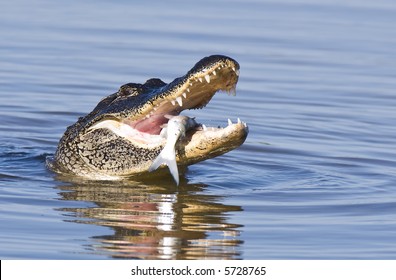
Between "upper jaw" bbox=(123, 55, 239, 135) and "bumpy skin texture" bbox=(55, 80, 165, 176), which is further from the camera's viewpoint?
"bumpy skin texture" bbox=(55, 80, 165, 176)

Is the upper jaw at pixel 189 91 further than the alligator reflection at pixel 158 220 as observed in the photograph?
Yes

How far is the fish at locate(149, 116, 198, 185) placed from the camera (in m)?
9.40

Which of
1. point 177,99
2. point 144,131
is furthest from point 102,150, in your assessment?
point 177,99

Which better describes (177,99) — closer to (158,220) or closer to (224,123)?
(158,220)

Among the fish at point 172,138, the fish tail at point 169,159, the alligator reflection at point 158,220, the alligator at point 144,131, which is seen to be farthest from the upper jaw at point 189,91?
the alligator reflection at point 158,220

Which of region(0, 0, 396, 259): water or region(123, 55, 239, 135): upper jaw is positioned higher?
region(123, 55, 239, 135): upper jaw

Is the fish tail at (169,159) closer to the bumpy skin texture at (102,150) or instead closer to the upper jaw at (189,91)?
the bumpy skin texture at (102,150)

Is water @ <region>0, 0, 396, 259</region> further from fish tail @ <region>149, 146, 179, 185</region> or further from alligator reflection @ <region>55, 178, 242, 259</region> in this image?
fish tail @ <region>149, 146, 179, 185</region>

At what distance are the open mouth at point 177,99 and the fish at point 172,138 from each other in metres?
0.12

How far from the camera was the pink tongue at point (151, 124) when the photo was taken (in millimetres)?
9883

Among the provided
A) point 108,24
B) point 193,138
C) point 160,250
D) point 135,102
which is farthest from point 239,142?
point 108,24

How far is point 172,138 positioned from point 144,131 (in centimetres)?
64

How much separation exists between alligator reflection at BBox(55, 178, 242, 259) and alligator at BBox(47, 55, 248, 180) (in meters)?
0.25

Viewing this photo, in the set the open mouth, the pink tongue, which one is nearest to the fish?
the open mouth
